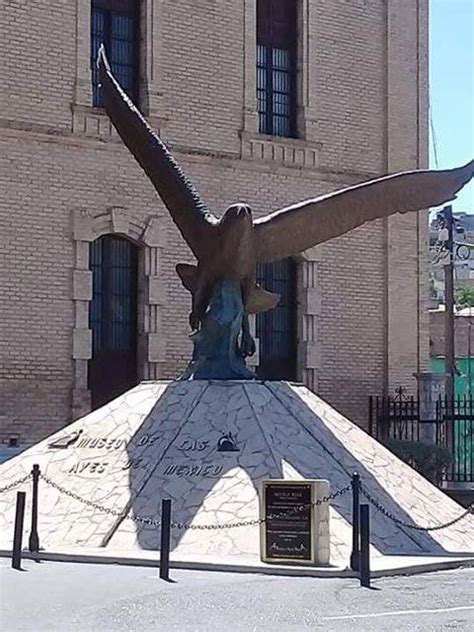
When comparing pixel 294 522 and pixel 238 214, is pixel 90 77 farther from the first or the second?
pixel 294 522

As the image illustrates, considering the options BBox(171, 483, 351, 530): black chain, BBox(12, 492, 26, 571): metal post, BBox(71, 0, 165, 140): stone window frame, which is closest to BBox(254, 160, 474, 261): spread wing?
BBox(171, 483, 351, 530): black chain

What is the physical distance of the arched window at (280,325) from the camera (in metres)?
28.5

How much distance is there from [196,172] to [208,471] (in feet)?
37.7

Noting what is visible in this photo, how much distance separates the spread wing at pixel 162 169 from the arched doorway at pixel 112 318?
6135 mm

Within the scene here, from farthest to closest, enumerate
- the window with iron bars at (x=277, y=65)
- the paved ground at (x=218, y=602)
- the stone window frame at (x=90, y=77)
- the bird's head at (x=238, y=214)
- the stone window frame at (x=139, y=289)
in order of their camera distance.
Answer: the window with iron bars at (x=277, y=65) → the stone window frame at (x=90, y=77) → the stone window frame at (x=139, y=289) → the bird's head at (x=238, y=214) → the paved ground at (x=218, y=602)

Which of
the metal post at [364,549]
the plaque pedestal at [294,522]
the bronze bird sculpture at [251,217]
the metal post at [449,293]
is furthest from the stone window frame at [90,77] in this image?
the metal post at [364,549]

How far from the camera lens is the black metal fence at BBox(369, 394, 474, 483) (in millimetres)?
27547

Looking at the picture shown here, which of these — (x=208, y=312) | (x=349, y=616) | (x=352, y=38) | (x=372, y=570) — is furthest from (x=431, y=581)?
(x=352, y=38)

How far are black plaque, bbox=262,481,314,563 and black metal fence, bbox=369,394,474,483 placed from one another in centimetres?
1276

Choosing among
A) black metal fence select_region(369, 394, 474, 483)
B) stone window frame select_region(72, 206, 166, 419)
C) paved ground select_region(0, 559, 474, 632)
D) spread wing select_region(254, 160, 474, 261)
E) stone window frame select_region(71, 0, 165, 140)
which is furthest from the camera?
black metal fence select_region(369, 394, 474, 483)

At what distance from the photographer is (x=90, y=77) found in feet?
85.8

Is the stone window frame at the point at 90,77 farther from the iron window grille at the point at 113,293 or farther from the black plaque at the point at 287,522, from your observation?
the black plaque at the point at 287,522

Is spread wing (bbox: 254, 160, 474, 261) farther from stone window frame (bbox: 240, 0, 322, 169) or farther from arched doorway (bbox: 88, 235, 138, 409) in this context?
stone window frame (bbox: 240, 0, 322, 169)

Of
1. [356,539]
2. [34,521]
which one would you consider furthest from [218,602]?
[34,521]
